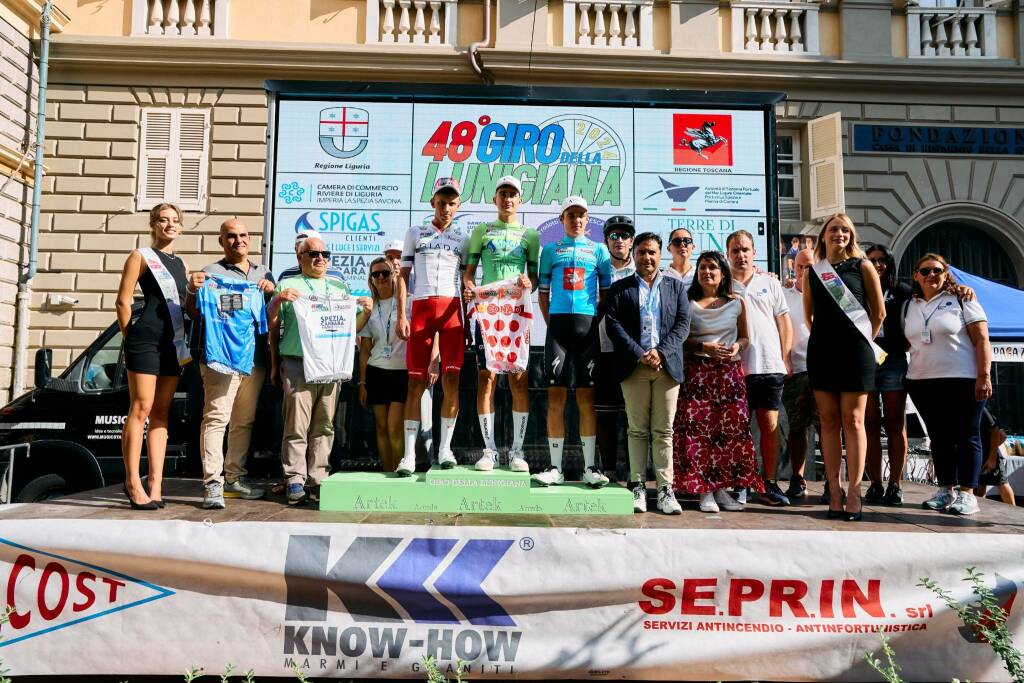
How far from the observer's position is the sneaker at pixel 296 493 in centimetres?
399

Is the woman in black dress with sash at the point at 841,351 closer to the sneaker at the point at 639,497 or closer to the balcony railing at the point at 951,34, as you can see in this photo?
the sneaker at the point at 639,497

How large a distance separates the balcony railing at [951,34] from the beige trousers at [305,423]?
12364 mm

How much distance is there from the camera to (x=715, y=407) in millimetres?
4152

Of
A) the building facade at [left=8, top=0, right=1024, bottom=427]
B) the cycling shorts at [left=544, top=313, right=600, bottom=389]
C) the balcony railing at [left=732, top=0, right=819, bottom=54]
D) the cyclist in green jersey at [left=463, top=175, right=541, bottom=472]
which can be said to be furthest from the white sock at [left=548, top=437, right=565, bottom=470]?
the balcony railing at [left=732, top=0, right=819, bottom=54]

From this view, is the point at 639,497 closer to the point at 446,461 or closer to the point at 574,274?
the point at 446,461

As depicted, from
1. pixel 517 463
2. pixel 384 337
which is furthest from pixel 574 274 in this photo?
pixel 384 337

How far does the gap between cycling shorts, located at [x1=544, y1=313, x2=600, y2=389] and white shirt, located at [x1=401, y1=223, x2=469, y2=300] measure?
737mm

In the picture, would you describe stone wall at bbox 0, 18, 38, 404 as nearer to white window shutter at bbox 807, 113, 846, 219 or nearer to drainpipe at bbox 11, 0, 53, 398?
drainpipe at bbox 11, 0, 53, 398

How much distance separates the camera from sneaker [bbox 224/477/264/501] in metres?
4.20

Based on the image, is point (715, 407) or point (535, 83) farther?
point (535, 83)

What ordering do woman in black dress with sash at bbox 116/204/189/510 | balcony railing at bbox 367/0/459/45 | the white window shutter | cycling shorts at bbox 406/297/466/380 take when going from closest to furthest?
1. woman in black dress with sash at bbox 116/204/189/510
2. cycling shorts at bbox 406/297/466/380
3. the white window shutter
4. balcony railing at bbox 367/0/459/45

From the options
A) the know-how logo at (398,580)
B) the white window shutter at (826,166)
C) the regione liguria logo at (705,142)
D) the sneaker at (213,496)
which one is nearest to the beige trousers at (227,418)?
the sneaker at (213,496)

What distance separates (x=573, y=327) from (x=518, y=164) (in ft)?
8.45

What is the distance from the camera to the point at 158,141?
11.0 m
